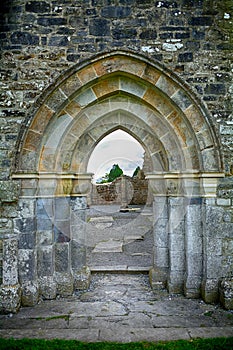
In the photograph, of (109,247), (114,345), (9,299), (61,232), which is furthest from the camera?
(109,247)

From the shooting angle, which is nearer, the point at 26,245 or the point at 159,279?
the point at 26,245

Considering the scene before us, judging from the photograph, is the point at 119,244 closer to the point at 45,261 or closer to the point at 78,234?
the point at 78,234

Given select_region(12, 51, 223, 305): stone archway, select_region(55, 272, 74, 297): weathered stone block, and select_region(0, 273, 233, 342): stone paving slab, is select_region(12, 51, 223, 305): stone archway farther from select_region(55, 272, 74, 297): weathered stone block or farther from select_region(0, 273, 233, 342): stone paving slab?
select_region(0, 273, 233, 342): stone paving slab

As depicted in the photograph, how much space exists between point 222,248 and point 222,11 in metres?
3.18

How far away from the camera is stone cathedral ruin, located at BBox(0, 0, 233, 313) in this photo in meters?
4.31

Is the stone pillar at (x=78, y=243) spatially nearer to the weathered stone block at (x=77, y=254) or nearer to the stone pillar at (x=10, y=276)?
the weathered stone block at (x=77, y=254)

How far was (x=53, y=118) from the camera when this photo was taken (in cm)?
444

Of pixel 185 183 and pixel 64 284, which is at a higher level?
pixel 185 183

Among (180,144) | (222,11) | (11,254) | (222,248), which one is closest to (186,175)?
(180,144)

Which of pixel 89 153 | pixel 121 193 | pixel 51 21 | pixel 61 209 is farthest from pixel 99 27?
pixel 121 193

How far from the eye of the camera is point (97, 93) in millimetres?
4578

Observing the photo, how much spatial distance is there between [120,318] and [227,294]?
1.38m

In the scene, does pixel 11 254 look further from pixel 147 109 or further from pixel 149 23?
pixel 149 23

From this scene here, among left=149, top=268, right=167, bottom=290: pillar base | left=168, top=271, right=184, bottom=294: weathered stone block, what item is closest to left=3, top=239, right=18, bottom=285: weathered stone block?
left=149, top=268, right=167, bottom=290: pillar base
